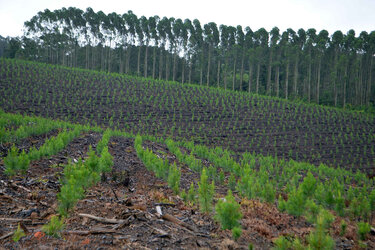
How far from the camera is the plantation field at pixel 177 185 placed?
2.93 m

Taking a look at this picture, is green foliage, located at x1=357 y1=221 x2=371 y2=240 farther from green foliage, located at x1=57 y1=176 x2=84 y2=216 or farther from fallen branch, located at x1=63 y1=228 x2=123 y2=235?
green foliage, located at x1=57 y1=176 x2=84 y2=216

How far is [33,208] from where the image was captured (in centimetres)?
359

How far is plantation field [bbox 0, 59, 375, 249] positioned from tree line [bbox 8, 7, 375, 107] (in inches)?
923

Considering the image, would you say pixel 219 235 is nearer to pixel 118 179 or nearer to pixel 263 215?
pixel 263 215

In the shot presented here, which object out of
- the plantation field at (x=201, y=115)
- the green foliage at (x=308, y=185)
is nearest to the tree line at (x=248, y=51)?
the plantation field at (x=201, y=115)

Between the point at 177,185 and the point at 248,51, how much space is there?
4022 centimetres

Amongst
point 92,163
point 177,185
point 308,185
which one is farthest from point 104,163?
point 308,185

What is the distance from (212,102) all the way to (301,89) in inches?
1168

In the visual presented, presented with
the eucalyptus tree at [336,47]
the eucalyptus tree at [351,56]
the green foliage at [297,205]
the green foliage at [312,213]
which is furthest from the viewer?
the eucalyptus tree at [351,56]

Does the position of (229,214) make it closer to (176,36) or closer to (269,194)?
(269,194)

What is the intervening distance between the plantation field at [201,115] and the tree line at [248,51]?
49.9ft

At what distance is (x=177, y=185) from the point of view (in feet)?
15.3

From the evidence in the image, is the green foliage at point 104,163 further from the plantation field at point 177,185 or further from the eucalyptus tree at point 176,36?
the eucalyptus tree at point 176,36

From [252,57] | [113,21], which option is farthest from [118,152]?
[113,21]
